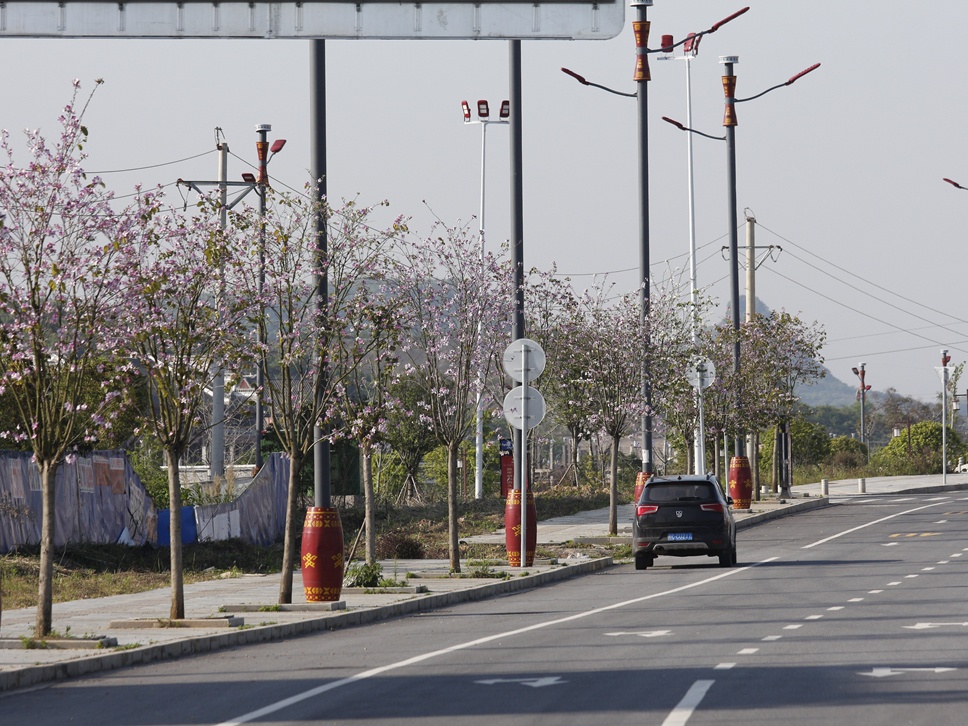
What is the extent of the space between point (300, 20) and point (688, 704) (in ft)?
17.3

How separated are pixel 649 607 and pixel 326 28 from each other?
11.5 meters

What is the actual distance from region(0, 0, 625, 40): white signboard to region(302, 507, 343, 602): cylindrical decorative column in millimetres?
9968

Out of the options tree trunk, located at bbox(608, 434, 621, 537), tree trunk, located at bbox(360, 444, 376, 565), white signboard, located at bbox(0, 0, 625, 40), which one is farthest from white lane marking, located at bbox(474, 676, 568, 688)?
tree trunk, located at bbox(608, 434, 621, 537)

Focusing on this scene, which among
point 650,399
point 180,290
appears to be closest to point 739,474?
point 650,399

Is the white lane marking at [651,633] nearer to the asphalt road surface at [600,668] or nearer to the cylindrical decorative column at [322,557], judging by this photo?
the asphalt road surface at [600,668]

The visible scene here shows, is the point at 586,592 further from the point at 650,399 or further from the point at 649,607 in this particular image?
the point at 650,399

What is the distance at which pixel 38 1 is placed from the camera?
9.59 meters

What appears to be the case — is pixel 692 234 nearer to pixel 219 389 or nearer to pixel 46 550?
pixel 219 389

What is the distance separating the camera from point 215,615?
59.7ft

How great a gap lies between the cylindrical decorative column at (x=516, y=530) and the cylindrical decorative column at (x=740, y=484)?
17.8 meters

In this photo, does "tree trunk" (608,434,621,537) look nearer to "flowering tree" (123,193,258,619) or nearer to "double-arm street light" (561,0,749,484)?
"double-arm street light" (561,0,749,484)

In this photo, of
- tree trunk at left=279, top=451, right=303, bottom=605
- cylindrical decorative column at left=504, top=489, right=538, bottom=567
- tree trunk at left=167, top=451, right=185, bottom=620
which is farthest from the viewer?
cylindrical decorative column at left=504, top=489, right=538, bottom=567

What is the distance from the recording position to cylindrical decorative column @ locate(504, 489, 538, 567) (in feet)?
86.0

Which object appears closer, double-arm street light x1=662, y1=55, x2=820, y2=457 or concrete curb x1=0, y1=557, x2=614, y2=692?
concrete curb x1=0, y1=557, x2=614, y2=692
